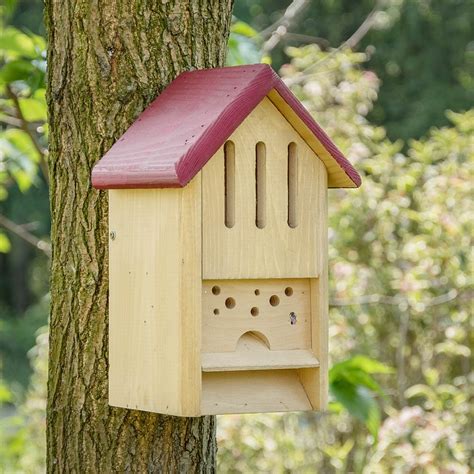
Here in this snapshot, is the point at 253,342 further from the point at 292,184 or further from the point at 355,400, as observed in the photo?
the point at 355,400

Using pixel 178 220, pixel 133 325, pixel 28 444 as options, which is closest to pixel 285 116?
pixel 178 220

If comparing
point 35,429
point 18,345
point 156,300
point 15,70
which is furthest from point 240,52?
point 18,345

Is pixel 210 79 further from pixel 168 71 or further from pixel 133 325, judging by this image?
pixel 133 325

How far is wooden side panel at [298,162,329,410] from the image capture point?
196cm

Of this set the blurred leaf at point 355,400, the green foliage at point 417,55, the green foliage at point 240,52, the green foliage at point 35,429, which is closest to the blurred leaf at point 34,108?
the green foliage at point 240,52

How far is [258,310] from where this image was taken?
6.31ft

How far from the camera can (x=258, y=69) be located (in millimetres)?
1870

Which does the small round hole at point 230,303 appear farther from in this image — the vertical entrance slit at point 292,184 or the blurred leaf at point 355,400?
the blurred leaf at point 355,400

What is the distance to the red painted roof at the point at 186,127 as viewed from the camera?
1.76 metres

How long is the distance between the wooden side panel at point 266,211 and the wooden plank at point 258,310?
0.11 ft

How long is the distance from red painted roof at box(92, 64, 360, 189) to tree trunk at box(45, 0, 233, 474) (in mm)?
82

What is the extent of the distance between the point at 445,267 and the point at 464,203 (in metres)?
0.29

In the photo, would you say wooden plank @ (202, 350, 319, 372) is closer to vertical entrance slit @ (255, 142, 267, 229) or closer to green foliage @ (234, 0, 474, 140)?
vertical entrance slit @ (255, 142, 267, 229)

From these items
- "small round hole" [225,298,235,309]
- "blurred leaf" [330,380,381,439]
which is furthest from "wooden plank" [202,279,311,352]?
"blurred leaf" [330,380,381,439]
